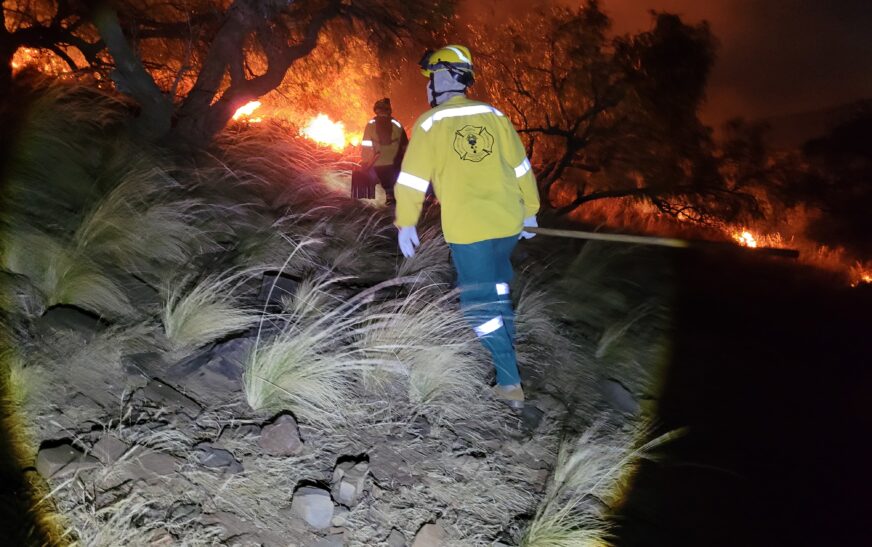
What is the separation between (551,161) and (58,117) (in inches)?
348

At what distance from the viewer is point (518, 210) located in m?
3.82

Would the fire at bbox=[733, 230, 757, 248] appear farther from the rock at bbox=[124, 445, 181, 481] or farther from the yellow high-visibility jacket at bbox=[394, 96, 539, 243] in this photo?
the rock at bbox=[124, 445, 181, 481]

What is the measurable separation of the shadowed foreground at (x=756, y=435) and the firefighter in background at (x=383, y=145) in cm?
451

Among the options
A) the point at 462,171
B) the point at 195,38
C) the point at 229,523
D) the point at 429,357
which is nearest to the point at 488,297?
the point at 429,357

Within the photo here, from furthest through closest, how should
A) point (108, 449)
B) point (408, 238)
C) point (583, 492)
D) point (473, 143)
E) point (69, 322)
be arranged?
1. point (408, 238)
2. point (473, 143)
3. point (583, 492)
4. point (69, 322)
5. point (108, 449)

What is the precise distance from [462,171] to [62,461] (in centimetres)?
254

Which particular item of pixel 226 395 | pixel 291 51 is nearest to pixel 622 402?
pixel 226 395

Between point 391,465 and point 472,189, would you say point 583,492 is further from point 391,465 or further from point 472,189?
point 472,189

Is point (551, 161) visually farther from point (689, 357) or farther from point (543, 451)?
point (543, 451)

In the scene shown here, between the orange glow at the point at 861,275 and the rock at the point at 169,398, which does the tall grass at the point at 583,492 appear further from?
the orange glow at the point at 861,275

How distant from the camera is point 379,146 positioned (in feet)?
27.3

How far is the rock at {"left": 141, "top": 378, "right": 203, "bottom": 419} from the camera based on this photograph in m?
2.74

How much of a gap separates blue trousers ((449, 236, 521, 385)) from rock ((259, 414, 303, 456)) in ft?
4.79

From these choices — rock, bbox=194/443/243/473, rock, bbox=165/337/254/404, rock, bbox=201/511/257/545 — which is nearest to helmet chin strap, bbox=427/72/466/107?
rock, bbox=165/337/254/404
